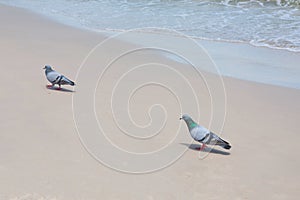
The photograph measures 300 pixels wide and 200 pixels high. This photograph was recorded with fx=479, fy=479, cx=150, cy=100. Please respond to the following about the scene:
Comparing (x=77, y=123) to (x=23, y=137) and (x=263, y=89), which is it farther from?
(x=263, y=89)

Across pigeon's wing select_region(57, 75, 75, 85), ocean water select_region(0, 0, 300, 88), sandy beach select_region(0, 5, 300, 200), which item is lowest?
sandy beach select_region(0, 5, 300, 200)

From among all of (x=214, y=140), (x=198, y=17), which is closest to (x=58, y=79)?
(x=214, y=140)

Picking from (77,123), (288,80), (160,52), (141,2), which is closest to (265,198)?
(77,123)

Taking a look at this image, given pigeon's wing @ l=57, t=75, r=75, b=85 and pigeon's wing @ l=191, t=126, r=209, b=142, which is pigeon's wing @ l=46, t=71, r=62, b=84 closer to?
pigeon's wing @ l=57, t=75, r=75, b=85

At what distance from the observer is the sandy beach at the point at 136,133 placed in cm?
329

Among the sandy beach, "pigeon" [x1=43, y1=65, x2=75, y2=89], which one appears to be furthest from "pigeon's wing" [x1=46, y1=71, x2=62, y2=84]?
the sandy beach

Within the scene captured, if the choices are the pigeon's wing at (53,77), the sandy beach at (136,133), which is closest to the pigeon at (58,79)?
the pigeon's wing at (53,77)

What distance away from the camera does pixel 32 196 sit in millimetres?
3023

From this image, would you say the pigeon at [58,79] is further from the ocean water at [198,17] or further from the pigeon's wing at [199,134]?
the ocean water at [198,17]

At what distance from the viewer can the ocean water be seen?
9328 millimetres

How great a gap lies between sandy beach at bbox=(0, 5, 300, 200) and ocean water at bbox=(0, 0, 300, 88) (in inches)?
119

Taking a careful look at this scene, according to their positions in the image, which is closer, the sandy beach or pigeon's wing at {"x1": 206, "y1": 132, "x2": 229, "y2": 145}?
the sandy beach

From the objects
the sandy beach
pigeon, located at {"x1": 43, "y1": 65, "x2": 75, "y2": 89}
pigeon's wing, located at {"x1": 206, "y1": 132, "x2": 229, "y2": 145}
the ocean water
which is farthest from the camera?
the ocean water

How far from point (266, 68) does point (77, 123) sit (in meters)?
3.53
